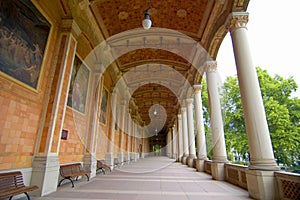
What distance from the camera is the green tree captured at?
12992 millimetres

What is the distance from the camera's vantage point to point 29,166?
186 inches

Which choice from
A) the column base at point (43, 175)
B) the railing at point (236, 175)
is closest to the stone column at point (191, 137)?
the railing at point (236, 175)

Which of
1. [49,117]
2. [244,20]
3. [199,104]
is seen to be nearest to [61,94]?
[49,117]

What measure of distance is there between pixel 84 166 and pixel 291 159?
662 inches

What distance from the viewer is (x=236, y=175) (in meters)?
6.21

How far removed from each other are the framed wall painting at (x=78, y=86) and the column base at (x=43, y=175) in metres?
2.49

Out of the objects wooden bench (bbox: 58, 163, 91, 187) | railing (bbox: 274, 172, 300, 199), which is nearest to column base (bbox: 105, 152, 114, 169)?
wooden bench (bbox: 58, 163, 91, 187)

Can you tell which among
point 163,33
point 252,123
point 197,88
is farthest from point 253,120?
point 197,88

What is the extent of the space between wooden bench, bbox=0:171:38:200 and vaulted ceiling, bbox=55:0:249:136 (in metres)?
5.72

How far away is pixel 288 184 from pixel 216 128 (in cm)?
414

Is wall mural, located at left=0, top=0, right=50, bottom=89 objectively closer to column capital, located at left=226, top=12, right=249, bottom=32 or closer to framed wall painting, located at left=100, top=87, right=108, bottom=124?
framed wall painting, located at left=100, top=87, right=108, bottom=124

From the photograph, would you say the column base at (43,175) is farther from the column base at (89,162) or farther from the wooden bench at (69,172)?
the column base at (89,162)

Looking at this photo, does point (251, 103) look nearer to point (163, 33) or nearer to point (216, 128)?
point (216, 128)

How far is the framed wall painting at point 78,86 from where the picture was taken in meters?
7.10
